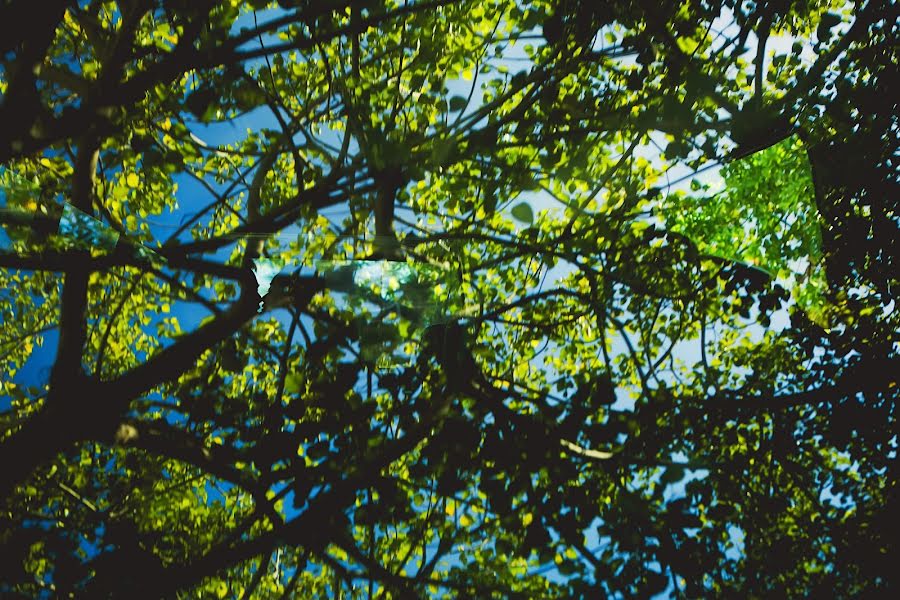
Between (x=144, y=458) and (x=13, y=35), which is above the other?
(x=13, y=35)

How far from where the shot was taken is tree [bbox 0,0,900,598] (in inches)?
155

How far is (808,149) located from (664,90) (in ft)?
5.22

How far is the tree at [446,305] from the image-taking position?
13.0ft

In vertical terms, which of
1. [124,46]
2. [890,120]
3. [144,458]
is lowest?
[144,458]

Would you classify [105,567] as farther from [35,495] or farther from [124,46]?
[124,46]

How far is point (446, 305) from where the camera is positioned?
5195mm

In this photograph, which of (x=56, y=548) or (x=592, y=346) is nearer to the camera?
(x=56, y=548)

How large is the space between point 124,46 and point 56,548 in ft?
12.3

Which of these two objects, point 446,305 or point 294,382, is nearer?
point 294,382

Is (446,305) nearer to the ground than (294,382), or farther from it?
farther from it

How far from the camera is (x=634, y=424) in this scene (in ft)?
13.9

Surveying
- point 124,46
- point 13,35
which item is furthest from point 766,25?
point 13,35

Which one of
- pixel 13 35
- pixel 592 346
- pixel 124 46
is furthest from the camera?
pixel 592 346

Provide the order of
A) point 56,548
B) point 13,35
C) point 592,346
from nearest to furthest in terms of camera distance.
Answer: point 13,35
point 56,548
point 592,346
